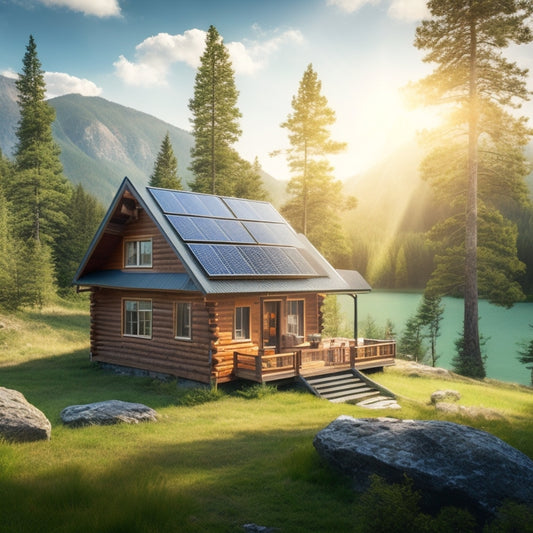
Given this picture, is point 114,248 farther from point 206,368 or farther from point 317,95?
point 317,95

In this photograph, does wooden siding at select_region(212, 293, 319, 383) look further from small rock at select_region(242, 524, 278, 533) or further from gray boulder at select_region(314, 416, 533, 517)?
small rock at select_region(242, 524, 278, 533)

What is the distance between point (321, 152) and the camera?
121 ft

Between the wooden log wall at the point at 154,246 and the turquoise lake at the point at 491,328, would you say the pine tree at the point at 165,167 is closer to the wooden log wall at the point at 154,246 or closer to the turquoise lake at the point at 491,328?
the turquoise lake at the point at 491,328

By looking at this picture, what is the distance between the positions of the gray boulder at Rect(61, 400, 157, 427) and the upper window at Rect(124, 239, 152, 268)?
9.14 meters

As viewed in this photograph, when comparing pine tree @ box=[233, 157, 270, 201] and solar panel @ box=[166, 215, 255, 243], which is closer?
solar panel @ box=[166, 215, 255, 243]

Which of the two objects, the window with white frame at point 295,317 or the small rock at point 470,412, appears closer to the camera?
the small rock at point 470,412

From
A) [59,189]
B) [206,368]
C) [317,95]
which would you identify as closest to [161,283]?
[206,368]

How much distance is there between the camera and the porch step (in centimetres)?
1827

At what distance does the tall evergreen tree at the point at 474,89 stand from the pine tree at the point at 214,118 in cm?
1627

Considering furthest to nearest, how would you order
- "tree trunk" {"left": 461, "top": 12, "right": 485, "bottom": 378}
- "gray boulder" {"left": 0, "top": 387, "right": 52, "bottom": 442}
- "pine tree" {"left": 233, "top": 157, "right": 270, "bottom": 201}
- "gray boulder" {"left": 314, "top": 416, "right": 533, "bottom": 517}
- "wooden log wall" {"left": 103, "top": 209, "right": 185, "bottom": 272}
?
"pine tree" {"left": 233, "top": 157, "right": 270, "bottom": 201} < "tree trunk" {"left": 461, "top": 12, "right": 485, "bottom": 378} < "wooden log wall" {"left": 103, "top": 209, "right": 185, "bottom": 272} < "gray boulder" {"left": 0, "top": 387, "right": 52, "bottom": 442} < "gray boulder" {"left": 314, "top": 416, "right": 533, "bottom": 517}

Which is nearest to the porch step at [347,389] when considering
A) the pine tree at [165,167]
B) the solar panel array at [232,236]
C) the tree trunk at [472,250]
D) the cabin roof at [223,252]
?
the cabin roof at [223,252]

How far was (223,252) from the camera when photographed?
1964 centimetres

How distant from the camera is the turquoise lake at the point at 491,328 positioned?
147 ft

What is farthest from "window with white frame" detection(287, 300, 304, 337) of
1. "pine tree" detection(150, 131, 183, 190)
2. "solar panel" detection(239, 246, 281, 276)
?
"pine tree" detection(150, 131, 183, 190)
